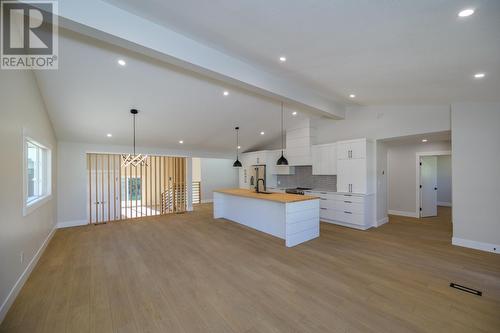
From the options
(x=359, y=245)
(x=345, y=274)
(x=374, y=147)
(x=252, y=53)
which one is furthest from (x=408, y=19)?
(x=374, y=147)

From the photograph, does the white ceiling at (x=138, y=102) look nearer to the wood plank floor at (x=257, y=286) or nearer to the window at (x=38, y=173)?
the window at (x=38, y=173)

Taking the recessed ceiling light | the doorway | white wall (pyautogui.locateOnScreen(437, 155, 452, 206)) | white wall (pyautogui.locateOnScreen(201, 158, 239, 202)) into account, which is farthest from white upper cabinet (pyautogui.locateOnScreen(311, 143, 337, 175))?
white wall (pyautogui.locateOnScreen(437, 155, 452, 206))

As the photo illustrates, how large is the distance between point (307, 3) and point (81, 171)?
22.6 ft

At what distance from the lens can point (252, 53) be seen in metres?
3.22

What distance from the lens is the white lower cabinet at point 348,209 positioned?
543 cm

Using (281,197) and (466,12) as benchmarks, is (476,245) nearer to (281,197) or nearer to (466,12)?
(281,197)

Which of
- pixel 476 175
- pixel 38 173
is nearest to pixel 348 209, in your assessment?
pixel 476 175

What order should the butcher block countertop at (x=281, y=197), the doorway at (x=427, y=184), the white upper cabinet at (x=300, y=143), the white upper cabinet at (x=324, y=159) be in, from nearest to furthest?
the butcher block countertop at (x=281, y=197) → the white upper cabinet at (x=324, y=159) → the doorway at (x=427, y=184) → the white upper cabinet at (x=300, y=143)

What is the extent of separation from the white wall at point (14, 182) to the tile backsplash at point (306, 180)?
6.75 m

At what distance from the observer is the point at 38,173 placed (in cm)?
439

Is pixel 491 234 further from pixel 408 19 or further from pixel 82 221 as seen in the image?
pixel 82 221

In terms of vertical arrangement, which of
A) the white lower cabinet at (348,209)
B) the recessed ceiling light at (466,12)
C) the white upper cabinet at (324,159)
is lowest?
the white lower cabinet at (348,209)

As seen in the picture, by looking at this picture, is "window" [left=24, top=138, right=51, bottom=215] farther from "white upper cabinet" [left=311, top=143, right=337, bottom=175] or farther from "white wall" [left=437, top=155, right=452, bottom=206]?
"white wall" [left=437, top=155, right=452, bottom=206]

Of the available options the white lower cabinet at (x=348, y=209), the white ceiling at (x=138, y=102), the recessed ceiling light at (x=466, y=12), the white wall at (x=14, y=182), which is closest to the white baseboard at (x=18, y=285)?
the white wall at (x=14, y=182)
